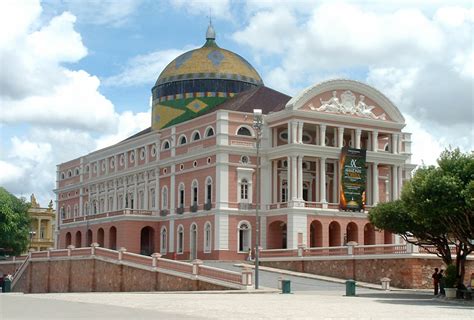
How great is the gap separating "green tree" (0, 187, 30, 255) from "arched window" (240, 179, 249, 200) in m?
32.4

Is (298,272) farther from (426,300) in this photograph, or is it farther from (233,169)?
(426,300)

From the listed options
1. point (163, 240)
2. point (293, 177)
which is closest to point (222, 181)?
point (293, 177)

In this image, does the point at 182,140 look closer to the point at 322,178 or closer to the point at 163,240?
the point at 163,240

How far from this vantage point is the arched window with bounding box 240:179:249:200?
66.1 m

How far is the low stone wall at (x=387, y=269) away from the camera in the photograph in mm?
49656

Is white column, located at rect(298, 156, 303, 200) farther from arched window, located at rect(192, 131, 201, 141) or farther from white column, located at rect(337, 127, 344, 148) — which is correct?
arched window, located at rect(192, 131, 201, 141)

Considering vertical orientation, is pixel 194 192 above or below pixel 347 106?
below

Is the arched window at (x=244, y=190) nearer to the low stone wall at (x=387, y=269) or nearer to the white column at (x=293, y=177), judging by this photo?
the white column at (x=293, y=177)

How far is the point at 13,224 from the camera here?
89062 millimetres


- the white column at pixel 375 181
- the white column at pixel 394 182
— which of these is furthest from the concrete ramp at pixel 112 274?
the white column at pixel 394 182

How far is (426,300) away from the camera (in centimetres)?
3781

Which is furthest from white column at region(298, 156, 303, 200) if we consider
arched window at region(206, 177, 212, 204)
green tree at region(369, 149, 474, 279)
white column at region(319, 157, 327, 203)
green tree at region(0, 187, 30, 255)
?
green tree at region(0, 187, 30, 255)

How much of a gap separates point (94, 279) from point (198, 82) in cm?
2330

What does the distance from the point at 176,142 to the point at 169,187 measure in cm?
373
